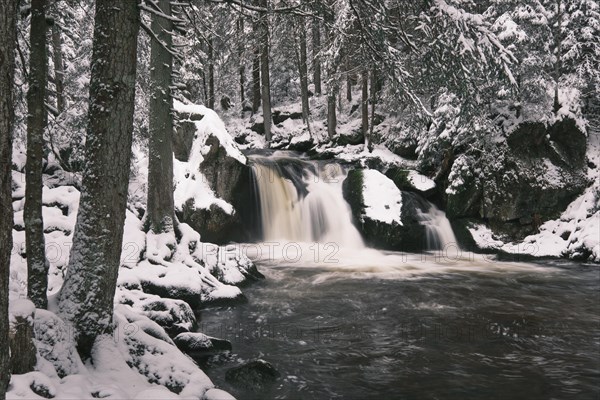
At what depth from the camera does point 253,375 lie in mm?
5957

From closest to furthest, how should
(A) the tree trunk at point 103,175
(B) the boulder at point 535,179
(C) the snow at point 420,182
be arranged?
(A) the tree trunk at point 103,175 → (B) the boulder at point 535,179 → (C) the snow at point 420,182

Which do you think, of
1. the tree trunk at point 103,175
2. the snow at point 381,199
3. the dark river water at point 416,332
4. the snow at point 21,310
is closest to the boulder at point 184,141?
the dark river water at point 416,332

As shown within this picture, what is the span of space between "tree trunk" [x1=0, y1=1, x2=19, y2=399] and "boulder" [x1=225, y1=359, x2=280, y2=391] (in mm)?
4269

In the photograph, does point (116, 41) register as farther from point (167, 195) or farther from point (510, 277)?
point (510, 277)

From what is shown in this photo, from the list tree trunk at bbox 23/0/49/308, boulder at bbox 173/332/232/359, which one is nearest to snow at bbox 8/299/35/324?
tree trunk at bbox 23/0/49/308

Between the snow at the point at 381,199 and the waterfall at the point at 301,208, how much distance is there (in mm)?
916

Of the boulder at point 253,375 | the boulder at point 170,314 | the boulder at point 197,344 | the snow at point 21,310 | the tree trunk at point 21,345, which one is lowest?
the boulder at point 253,375

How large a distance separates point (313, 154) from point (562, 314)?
15.8m

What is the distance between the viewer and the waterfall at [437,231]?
50.5ft

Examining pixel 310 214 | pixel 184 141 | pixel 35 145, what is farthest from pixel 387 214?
pixel 35 145

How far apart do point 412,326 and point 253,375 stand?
146 inches

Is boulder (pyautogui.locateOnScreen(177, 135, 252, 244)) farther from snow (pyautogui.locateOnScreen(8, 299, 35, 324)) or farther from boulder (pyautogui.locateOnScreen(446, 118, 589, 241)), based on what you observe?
snow (pyautogui.locateOnScreen(8, 299, 35, 324))

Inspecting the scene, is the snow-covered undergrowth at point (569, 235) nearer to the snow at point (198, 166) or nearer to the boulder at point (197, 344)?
the snow at point (198, 166)

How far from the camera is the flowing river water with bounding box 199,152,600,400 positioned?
20.4 feet
